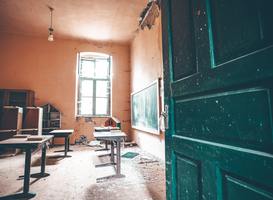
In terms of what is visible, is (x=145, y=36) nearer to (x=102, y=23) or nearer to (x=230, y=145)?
(x=102, y=23)

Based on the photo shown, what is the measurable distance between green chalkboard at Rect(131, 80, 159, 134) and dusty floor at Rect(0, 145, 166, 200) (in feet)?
2.85

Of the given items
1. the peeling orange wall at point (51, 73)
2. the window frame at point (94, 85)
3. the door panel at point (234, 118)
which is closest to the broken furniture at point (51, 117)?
the peeling orange wall at point (51, 73)

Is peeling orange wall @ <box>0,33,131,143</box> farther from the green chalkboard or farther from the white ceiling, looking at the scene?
the green chalkboard

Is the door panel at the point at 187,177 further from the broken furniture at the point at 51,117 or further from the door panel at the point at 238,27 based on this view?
the broken furniture at the point at 51,117

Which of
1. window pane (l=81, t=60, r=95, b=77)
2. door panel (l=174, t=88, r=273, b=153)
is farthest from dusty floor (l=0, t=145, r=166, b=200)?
window pane (l=81, t=60, r=95, b=77)

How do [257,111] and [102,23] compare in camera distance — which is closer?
[257,111]

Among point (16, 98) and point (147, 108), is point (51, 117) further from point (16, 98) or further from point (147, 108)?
point (147, 108)

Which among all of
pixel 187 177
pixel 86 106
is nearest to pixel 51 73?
pixel 86 106

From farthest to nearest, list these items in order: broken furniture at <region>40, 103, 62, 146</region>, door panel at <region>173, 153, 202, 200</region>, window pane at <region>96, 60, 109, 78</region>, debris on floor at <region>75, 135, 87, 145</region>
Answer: window pane at <region>96, 60, 109, 78</region>, debris on floor at <region>75, 135, 87, 145</region>, broken furniture at <region>40, 103, 62, 146</region>, door panel at <region>173, 153, 202, 200</region>

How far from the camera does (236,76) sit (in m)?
0.65

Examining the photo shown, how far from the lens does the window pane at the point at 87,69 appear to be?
591cm

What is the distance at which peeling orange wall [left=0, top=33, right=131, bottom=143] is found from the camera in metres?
5.08

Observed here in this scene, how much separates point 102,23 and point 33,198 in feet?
14.5

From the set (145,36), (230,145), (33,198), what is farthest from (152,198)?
(145,36)
